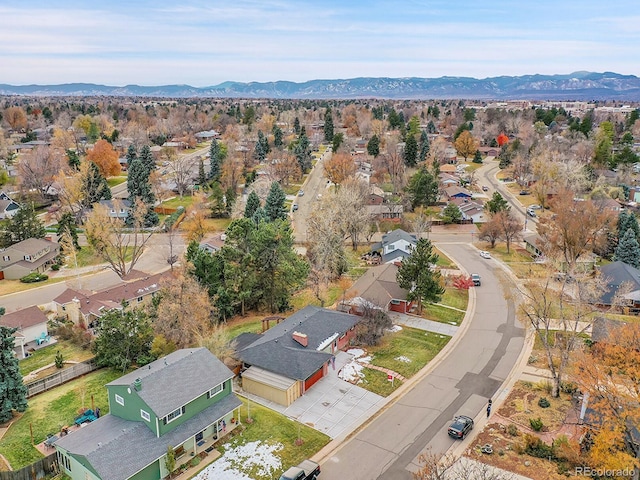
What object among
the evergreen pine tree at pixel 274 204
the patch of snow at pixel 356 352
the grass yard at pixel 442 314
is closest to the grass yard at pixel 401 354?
the patch of snow at pixel 356 352

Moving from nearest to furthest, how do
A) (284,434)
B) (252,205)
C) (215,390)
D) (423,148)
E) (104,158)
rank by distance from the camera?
(284,434)
(215,390)
(252,205)
(104,158)
(423,148)

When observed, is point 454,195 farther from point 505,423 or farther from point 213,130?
point 213,130

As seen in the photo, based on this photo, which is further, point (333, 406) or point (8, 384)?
point (333, 406)

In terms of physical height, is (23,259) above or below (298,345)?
below

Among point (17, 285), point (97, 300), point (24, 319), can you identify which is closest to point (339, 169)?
point (17, 285)

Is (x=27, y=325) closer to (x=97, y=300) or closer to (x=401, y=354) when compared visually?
(x=97, y=300)

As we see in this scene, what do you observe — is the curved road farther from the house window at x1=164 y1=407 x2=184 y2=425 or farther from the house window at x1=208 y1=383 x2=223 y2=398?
the house window at x1=164 y1=407 x2=184 y2=425

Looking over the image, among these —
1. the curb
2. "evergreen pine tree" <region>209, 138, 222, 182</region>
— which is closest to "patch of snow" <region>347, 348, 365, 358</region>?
the curb
